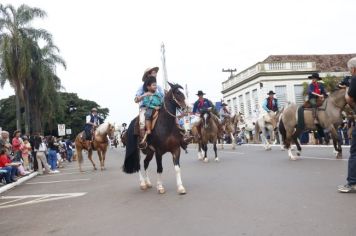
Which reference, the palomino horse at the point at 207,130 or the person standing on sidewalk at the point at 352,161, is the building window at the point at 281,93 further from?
the person standing on sidewalk at the point at 352,161

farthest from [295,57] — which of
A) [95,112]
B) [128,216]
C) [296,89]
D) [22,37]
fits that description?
[128,216]

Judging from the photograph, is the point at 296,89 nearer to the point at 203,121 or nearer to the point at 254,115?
the point at 254,115

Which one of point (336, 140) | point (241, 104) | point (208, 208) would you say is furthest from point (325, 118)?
point (241, 104)

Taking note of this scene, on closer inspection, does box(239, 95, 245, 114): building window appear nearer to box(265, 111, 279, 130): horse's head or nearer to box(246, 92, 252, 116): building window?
box(246, 92, 252, 116): building window

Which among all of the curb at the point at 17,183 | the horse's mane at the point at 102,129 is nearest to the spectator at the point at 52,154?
the curb at the point at 17,183

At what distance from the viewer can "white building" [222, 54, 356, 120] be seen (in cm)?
5341

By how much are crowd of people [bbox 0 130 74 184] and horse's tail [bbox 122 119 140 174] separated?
642 centimetres

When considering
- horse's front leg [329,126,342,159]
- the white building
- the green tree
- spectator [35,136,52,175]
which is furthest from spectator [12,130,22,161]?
the green tree

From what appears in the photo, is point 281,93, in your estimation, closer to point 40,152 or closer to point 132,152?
point 40,152

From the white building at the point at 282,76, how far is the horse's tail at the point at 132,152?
41773 millimetres

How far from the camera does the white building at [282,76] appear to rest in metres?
53.4

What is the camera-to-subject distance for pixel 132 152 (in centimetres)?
989

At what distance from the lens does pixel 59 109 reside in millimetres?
48219

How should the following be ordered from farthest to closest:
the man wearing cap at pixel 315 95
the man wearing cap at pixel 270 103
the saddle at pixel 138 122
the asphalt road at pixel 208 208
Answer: the man wearing cap at pixel 270 103, the man wearing cap at pixel 315 95, the saddle at pixel 138 122, the asphalt road at pixel 208 208
